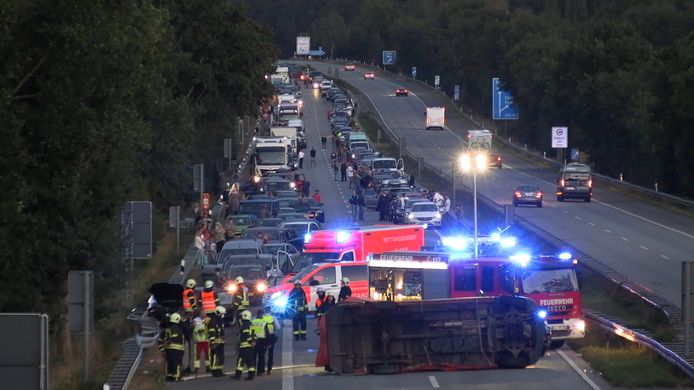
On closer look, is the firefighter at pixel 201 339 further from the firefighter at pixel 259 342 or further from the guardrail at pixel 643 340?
the guardrail at pixel 643 340

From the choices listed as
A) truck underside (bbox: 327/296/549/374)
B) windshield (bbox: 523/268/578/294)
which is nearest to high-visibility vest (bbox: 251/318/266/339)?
truck underside (bbox: 327/296/549/374)

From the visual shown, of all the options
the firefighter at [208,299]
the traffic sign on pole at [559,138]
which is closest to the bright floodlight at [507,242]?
the firefighter at [208,299]

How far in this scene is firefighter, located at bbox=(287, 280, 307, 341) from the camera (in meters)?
28.9

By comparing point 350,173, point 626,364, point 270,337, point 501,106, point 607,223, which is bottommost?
point 626,364

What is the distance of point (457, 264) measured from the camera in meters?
29.1

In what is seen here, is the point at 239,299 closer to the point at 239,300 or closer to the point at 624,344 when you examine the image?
the point at 239,300

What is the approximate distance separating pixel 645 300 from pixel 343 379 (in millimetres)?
9225

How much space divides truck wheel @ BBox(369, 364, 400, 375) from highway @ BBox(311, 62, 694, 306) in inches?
485

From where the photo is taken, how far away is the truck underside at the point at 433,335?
2489 cm

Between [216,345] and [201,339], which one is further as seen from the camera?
[201,339]

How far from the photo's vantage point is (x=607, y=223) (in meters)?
59.1

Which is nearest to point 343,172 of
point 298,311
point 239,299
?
point 239,299

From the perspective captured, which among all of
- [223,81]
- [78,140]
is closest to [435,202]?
[223,81]

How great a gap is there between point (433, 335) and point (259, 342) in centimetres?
318
